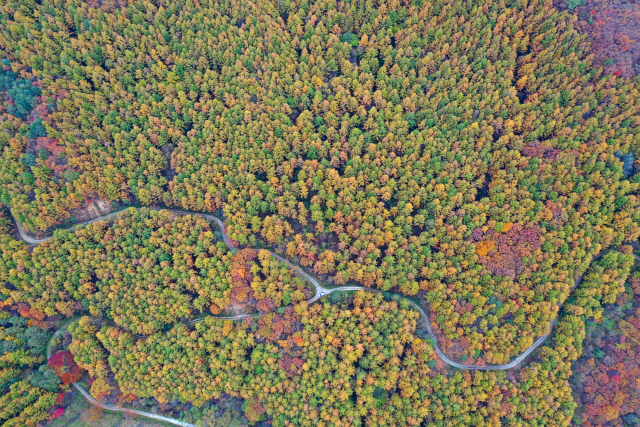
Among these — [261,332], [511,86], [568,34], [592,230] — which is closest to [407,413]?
[261,332]

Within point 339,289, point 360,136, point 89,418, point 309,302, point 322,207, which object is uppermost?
point 360,136

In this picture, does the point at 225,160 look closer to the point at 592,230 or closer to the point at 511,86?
the point at 511,86

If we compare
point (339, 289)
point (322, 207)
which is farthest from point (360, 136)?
point (339, 289)

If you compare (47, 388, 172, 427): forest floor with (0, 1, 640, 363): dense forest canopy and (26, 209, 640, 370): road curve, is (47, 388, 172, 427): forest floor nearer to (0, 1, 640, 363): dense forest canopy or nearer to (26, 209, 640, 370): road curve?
(26, 209, 640, 370): road curve

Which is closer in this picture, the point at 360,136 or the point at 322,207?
the point at 360,136

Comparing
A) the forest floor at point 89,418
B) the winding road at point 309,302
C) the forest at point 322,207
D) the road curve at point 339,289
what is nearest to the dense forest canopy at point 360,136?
the forest at point 322,207

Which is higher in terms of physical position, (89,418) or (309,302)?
(309,302)

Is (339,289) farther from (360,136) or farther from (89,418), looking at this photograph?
(89,418)

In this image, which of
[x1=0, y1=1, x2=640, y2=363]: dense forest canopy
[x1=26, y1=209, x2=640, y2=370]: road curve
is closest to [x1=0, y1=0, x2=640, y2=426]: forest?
[x1=0, y1=1, x2=640, y2=363]: dense forest canopy

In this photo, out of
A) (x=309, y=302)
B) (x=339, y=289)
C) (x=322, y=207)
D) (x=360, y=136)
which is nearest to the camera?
(x=309, y=302)

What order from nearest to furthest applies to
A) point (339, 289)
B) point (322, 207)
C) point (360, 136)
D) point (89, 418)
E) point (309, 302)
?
1. point (89, 418)
2. point (309, 302)
3. point (339, 289)
4. point (360, 136)
5. point (322, 207)
